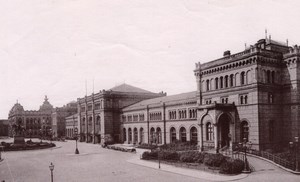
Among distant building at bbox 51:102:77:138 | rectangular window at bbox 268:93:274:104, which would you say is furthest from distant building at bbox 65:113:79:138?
rectangular window at bbox 268:93:274:104

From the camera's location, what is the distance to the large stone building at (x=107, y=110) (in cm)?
7694

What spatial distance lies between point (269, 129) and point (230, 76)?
9075 millimetres

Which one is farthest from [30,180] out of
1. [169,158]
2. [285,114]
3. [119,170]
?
[285,114]

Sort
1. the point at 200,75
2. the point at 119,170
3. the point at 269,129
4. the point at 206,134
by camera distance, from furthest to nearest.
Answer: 1. the point at 200,75
2. the point at 206,134
3. the point at 269,129
4. the point at 119,170

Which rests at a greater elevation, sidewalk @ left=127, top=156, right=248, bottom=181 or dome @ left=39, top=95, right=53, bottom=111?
dome @ left=39, top=95, right=53, bottom=111

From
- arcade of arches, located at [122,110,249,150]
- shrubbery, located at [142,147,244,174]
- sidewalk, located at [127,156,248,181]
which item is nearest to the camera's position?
sidewalk, located at [127,156,248,181]

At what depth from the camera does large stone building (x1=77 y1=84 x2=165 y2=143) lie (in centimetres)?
7694

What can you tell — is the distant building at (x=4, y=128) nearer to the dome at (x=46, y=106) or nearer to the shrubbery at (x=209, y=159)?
the dome at (x=46, y=106)

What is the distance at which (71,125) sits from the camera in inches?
4168

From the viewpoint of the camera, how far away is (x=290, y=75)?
4234 cm

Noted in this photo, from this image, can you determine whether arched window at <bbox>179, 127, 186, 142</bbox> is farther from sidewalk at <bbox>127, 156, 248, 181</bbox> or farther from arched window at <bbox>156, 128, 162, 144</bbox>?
sidewalk at <bbox>127, 156, 248, 181</bbox>

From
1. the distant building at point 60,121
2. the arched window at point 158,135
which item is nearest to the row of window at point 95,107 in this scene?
the arched window at point 158,135

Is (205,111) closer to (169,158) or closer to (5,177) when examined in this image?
(169,158)

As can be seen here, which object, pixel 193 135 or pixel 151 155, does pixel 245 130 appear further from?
pixel 151 155
